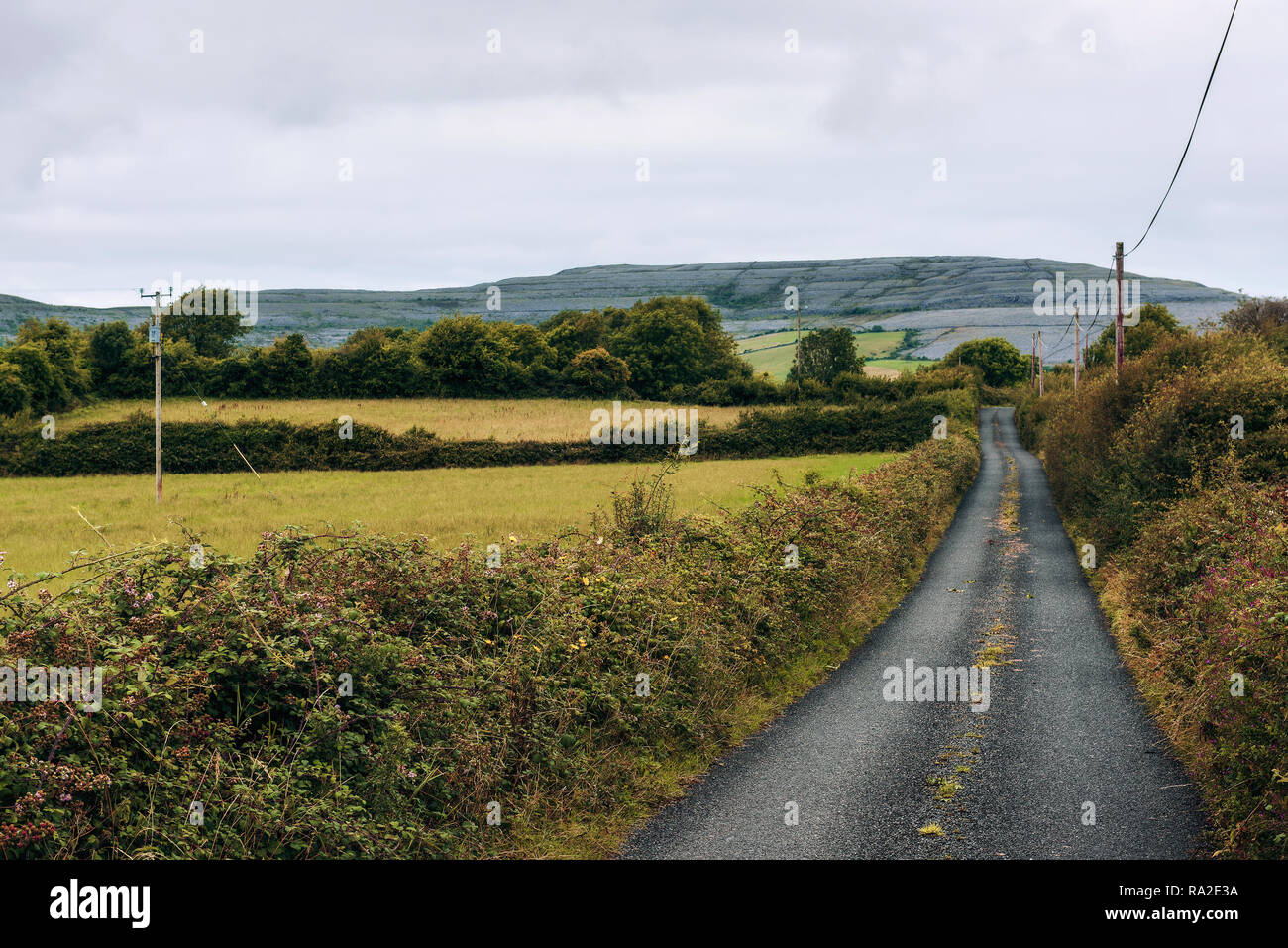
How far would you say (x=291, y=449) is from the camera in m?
55.7

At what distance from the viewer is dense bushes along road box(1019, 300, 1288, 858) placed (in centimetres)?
779

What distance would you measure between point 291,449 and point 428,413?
1496 centimetres

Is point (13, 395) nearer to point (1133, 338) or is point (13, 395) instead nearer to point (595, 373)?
point (595, 373)

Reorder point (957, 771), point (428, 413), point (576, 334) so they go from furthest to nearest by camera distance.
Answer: point (576, 334)
point (428, 413)
point (957, 771)

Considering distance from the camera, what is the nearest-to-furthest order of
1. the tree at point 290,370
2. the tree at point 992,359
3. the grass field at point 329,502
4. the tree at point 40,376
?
1. the grass field at point 329,502
2. the tree at point 40,376
3. the tree at point 290,370
4. the tree at point 992,359

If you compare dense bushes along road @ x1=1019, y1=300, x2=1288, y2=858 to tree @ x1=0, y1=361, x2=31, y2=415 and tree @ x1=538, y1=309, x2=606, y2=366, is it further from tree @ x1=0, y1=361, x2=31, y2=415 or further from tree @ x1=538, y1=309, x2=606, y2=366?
tree @ x1=538, y1=309, x2=606, y2=366

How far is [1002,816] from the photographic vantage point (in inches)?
335

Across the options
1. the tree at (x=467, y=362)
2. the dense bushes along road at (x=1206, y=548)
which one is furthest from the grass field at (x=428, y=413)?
the dense bushes along road at (x=1206, y=548)

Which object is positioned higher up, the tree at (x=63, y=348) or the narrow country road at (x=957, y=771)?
the tree at (x=63, y=348)

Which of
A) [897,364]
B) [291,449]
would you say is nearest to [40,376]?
[291,449]

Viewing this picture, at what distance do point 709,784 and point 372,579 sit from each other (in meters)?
3.92

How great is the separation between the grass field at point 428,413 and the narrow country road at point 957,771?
45.7 m

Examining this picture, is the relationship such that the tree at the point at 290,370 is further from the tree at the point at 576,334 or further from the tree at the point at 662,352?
the tree at the point at 662,352

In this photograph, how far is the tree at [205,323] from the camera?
82.8 m
